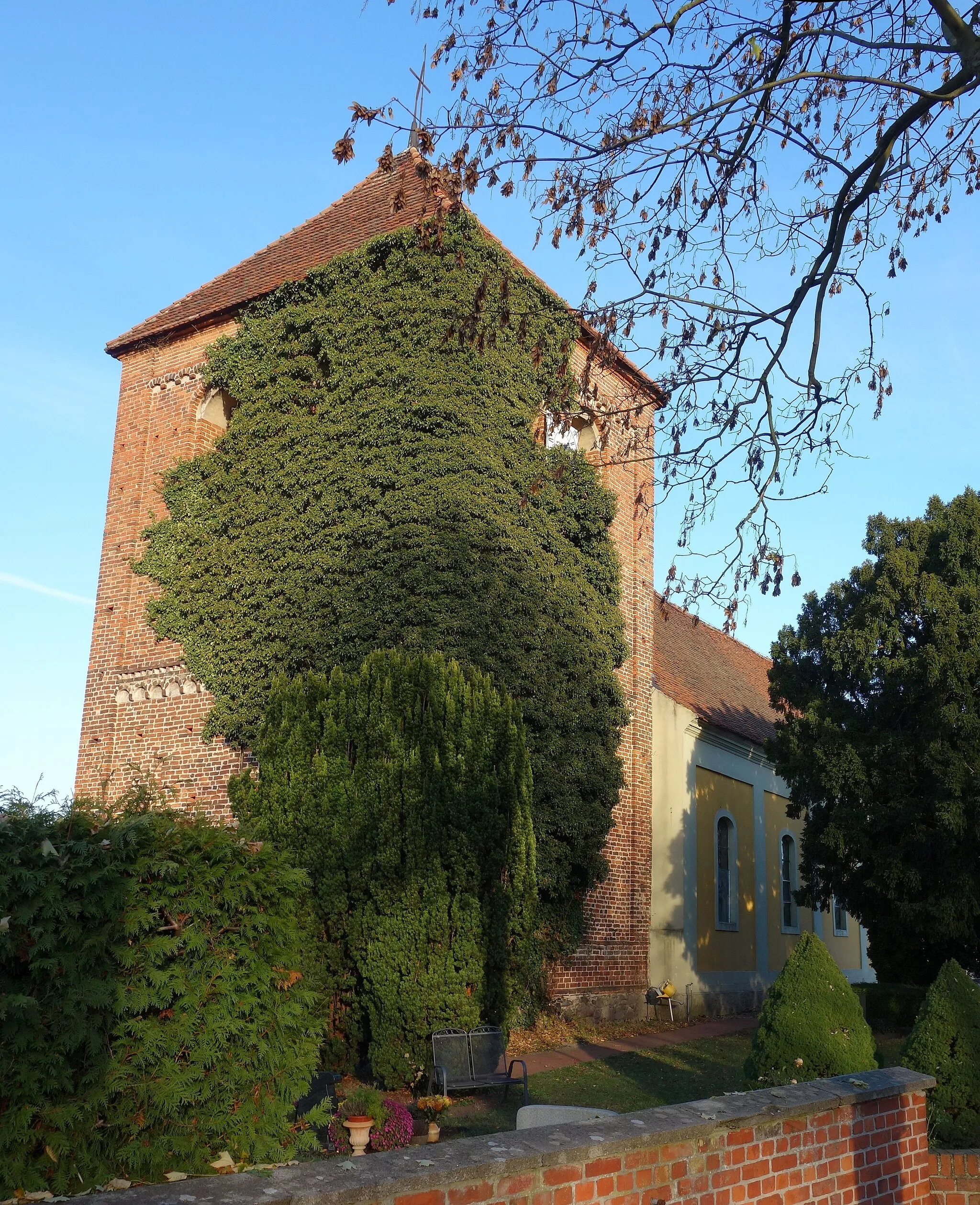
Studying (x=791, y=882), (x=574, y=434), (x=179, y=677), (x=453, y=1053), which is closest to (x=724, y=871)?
(x=791, y=882)

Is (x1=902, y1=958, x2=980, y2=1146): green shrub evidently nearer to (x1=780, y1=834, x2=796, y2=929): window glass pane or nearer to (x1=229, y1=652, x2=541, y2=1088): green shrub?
(x1=229, y1=652, x2=541, y2=1088): green shrub

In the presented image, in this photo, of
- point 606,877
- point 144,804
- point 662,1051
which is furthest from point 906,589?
point 144,804

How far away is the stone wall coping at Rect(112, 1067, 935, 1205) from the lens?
2.98 metres

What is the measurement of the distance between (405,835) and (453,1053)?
7.67 ft

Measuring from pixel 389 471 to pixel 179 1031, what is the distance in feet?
31.5

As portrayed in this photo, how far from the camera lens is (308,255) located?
1852 centimetres

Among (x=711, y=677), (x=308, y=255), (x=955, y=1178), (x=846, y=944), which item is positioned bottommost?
(x=955, y=1178)

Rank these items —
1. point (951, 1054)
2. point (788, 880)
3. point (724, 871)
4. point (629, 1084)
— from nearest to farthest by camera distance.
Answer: point (951, 1054), point (629, 1084), point (724, 871), point (788, 880)

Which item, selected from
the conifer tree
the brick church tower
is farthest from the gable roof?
the conifer tree

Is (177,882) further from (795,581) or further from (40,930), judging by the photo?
(795,581)

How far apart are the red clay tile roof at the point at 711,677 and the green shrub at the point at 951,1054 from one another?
12864mm

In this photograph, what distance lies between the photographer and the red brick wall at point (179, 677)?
16844 millimetres

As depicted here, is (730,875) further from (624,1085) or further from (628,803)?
(624,1085)

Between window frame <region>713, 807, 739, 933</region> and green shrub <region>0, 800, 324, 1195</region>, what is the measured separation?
16.7 m
